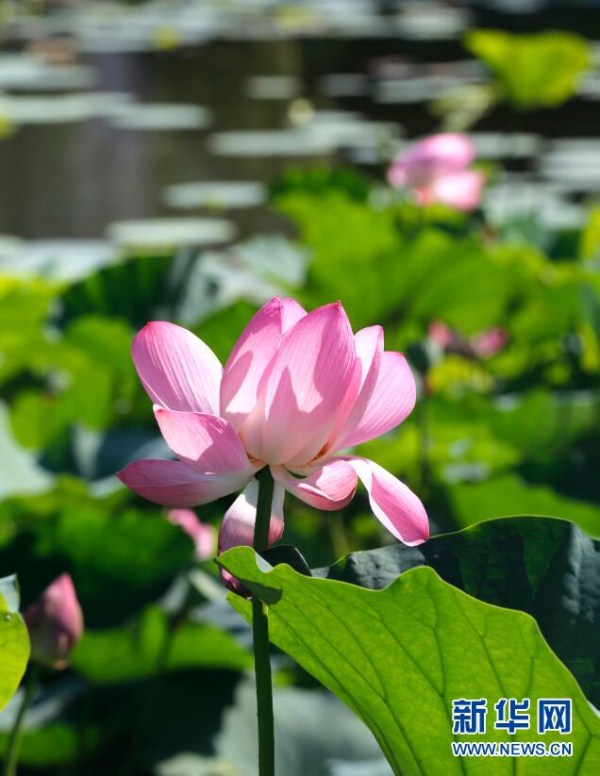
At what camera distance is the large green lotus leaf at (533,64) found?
210 centimetres

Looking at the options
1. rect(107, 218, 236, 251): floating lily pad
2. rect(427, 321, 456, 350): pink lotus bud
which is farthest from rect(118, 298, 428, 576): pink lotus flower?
rect(107, 218, 236, 251): floating lily pad

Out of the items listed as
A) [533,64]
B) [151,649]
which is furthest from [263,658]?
[533,64]

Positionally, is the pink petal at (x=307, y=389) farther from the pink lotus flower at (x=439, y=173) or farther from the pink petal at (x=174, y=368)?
the pink lotus flower at (x=439, y=173)

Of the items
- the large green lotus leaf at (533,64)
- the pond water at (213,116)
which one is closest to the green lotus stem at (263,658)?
the pond water at (213,116)

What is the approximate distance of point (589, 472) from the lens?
4.04ft

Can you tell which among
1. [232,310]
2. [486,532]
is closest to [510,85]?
[232,310]

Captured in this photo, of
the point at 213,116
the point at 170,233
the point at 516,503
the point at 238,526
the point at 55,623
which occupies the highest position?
the point at 238,526

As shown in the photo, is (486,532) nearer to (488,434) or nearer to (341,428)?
(341,428)

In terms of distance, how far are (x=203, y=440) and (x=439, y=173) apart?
1.25 meters

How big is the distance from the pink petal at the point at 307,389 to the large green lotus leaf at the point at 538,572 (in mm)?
73

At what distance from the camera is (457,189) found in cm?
174

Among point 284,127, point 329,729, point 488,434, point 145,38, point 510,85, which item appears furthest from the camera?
point 145,38

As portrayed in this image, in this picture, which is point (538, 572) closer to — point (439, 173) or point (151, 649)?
point (151, 649)

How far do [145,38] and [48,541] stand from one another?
5641 mm
